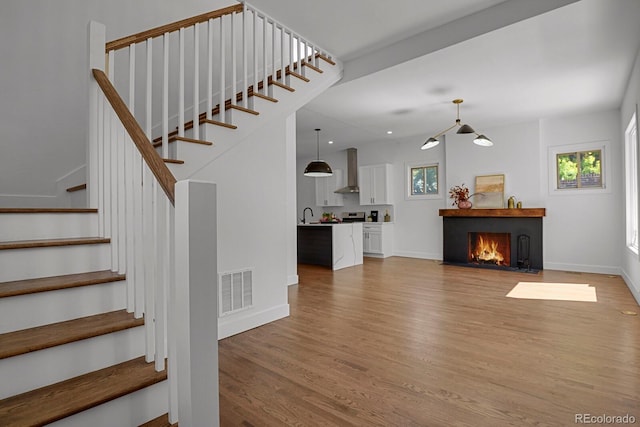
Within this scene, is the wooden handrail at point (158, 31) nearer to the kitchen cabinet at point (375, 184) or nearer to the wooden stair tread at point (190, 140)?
the wooden stair tread at point (190, 140)

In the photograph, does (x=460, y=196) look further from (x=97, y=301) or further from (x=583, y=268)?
(x=97, y=301)

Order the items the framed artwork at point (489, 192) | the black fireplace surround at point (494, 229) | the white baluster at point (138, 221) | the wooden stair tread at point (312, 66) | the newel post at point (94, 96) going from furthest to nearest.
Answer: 1. the framed artwork at point (489, 192)
2. the black fireplace surround at point (494, 229)
3. the wooden stair tread at point (312, 66)
4. the newel post at point (94, 96)
5. the white baluster at point (138, 221)

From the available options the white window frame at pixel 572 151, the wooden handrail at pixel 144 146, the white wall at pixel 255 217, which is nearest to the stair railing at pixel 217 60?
the white wall at pixel 255 217

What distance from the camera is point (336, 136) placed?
7594 millimetres

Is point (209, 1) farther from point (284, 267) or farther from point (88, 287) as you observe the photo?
point (88, 287)

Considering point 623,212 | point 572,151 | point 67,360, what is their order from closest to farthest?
point 67,360 < point 623,212 < point 572,151

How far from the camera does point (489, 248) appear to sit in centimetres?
684

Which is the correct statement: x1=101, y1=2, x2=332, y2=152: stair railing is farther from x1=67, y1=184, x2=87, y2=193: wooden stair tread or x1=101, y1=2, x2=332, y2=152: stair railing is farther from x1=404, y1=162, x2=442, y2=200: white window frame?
x1=404, y1=162, x2=442, y2=200: white window frame

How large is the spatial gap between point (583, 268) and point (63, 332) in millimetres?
7234

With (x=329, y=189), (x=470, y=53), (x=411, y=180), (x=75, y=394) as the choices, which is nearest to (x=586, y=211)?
(x=411, y=180)

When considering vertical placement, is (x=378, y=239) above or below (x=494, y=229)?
below

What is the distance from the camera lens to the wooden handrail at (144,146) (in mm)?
1309

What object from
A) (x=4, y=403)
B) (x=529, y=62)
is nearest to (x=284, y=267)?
(x=4, y=403)

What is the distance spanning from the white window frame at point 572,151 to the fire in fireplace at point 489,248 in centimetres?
117
